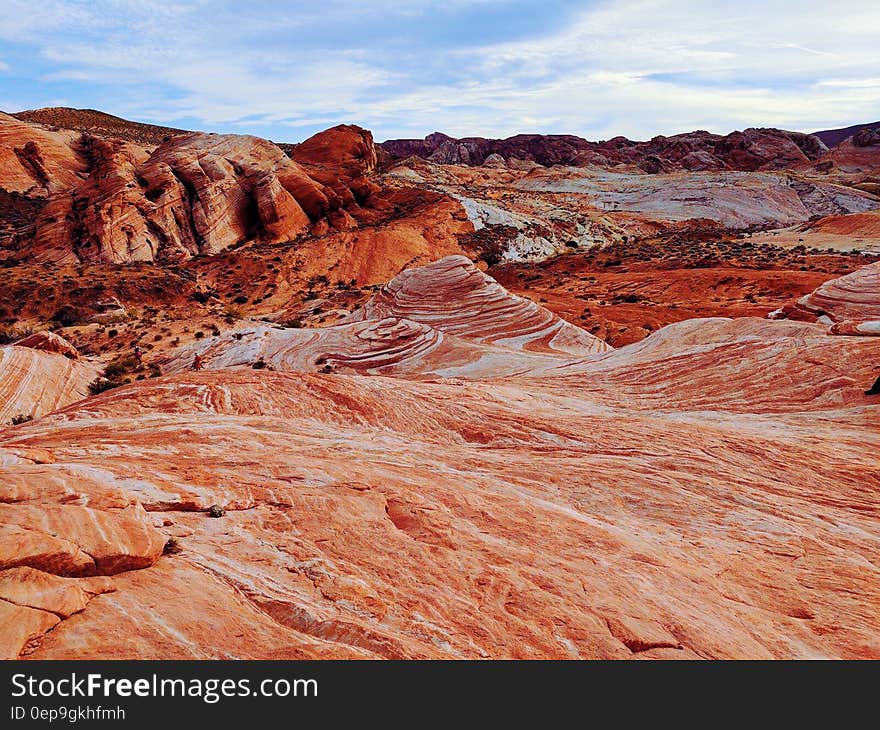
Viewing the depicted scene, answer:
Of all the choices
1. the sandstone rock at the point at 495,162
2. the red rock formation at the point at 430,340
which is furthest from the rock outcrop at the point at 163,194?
the sandstone rock at the point at 495,162

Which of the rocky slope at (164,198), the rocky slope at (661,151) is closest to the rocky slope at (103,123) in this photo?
the rocky slope at (164,198)

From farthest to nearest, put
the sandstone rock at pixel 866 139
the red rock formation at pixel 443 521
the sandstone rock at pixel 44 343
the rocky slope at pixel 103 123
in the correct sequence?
the sandstone rock at pixel 866 139 → the rocky slope at pixel 103 123 → the sandstone rock at pixel 44 343 → the red rock formation at pixel 443 521

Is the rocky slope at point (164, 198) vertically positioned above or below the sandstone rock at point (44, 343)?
above

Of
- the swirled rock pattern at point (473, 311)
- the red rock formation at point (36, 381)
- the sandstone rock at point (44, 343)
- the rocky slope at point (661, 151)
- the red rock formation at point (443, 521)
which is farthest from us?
the rocky slope at point (661, 151)

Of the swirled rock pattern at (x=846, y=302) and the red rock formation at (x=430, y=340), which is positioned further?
the swirled rock pattern at (x=846, y=302)

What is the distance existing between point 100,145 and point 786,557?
53.2 meters

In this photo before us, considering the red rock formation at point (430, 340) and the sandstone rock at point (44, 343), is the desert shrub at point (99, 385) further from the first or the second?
the red rock formation at point (430, 340)

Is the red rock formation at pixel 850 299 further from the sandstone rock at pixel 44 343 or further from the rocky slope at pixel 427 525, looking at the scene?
the sandstone rock at pixel 44 343

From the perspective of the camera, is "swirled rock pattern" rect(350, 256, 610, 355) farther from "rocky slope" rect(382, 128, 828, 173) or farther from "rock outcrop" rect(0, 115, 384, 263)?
"rocky slope" rect(382, 128, 828, 173)

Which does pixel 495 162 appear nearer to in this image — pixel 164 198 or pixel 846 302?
pixel 164 198

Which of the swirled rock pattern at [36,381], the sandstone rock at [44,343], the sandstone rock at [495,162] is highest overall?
the sandstone rock at [495,162]

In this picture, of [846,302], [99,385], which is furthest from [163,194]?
[846,302]
